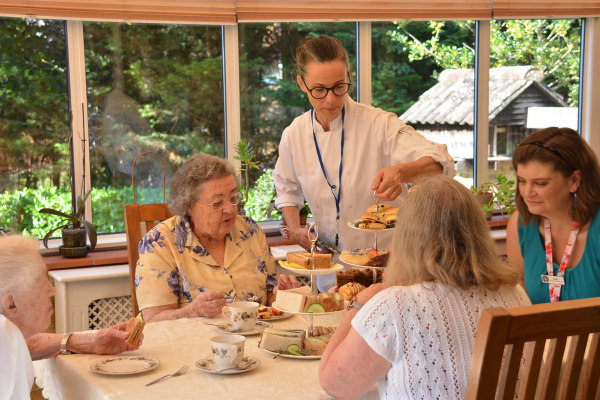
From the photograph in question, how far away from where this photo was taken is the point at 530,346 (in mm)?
1349

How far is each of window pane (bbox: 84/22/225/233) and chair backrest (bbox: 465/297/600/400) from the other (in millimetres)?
2895

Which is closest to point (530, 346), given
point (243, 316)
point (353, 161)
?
point (243, 316)

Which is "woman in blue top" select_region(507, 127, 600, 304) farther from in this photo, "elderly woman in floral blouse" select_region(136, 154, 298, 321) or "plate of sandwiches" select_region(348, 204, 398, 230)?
"elderly woman in floral blouse" select_region(136, 154, 298, 321)

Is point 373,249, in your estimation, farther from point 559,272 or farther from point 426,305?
point 426,305

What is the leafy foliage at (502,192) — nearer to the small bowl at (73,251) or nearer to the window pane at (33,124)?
the small bowl at (73,251)

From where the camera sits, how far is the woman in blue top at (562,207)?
2.34 m

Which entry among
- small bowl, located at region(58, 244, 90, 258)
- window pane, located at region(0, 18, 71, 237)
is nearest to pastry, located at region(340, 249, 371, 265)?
small bowl, located at region(58, 244, 90, 258)

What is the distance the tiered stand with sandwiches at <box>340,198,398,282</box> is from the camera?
7.39 ft

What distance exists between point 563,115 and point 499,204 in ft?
3.38

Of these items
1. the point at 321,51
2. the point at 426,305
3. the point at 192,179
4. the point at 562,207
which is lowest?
the point at 426,305

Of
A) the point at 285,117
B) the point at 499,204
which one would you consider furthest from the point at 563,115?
the point at 285,117

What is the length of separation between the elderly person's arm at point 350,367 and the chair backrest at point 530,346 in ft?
0.86

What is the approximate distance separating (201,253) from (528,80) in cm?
317

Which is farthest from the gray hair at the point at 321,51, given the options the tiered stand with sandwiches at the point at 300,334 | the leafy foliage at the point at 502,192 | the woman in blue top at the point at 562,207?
the leafy foliage at the point at 502,192
